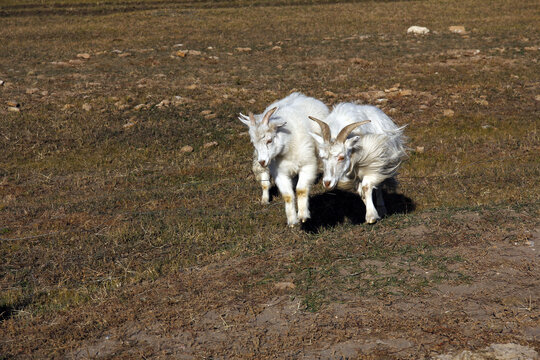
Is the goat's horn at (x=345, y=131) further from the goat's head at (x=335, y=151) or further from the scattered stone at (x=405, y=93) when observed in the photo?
the scattered stone at (x=405, y=93)

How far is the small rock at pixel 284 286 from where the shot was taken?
7230 millimetres

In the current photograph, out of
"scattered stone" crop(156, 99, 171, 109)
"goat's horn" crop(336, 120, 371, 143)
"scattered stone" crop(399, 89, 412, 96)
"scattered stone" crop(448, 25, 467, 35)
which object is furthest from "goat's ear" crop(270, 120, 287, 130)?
"scattered stone" crop(448, 25, 467, 35)

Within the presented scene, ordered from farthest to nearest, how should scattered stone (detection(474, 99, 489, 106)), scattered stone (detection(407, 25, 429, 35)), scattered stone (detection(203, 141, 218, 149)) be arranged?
scattered stone (detection(407, 25, 429, 35)) → scattered stone (detection(474, 99, 489, 106)) → scattered stone (detection(203, 141, 218, 149))

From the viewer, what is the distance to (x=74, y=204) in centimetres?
1195

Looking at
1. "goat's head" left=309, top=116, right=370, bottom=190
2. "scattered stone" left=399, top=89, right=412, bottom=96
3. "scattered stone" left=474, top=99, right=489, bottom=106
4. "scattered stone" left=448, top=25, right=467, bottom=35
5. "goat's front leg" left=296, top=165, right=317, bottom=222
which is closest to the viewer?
"goat's head" left=309, top=116, right=370, bottom=190

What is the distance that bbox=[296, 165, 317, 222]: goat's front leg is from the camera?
31.6 feet

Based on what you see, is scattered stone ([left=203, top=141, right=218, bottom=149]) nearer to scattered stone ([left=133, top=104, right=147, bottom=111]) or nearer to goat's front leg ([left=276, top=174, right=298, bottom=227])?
scattered stone ([left=133, top=104, right=147, bottom=111])

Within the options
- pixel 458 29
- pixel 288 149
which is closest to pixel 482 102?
pixel 288 149

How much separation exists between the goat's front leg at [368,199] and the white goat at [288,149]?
763mm

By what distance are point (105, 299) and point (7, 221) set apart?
4433 mm

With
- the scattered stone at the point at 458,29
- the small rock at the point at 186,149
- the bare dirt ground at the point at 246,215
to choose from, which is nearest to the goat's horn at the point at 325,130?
the bare dirt ground at the point at 246,215

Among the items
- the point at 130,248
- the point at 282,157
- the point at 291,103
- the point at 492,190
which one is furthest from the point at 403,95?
the point at 130,248

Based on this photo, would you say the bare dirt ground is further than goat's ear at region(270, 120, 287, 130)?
No

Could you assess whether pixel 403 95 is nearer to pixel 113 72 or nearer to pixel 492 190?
pixel 492 190
